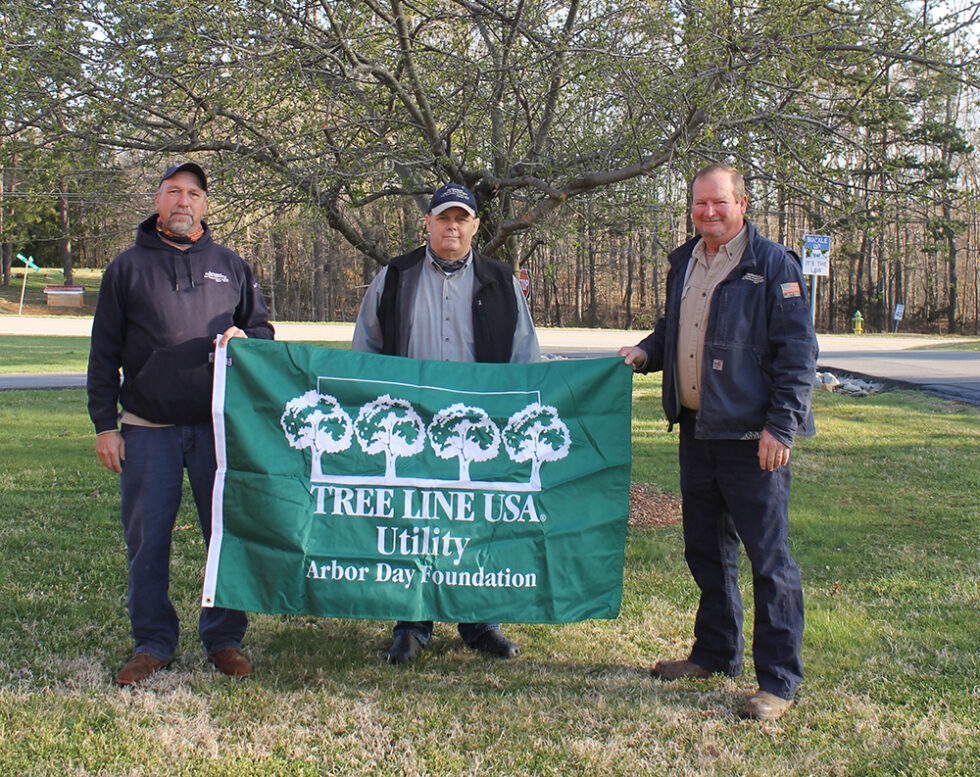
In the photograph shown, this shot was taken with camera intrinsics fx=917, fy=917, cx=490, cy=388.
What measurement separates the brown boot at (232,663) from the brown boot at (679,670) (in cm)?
191

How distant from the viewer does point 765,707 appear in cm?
383

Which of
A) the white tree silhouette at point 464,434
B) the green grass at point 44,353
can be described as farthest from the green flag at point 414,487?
the green grass at point 44,353

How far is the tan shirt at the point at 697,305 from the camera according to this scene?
3.98 m

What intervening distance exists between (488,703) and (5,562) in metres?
3.67

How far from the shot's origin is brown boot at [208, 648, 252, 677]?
421cm

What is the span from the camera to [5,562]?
5.91 m

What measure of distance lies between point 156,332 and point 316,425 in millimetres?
820

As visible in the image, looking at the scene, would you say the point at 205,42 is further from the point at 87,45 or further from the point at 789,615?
the point at 789,615

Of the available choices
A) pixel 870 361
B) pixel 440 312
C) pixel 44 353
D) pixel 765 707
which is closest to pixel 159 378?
pixel 440 312

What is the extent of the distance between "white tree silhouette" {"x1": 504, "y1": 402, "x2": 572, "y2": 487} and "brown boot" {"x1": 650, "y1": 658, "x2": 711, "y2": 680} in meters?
1.05

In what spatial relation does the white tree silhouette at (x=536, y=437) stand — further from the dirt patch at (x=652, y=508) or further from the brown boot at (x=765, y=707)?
the dirt patch at (x=652, y=508)

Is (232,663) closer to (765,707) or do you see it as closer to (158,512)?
(158,512)

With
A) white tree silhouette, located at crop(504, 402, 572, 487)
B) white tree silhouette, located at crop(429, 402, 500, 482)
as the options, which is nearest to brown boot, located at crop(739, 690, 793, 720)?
white tree silhouette, located at crop(504, 402, 572, 487)

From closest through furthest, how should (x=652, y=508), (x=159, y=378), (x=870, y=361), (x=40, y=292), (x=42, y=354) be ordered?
(x=159, y=378) < (x=652, y=508) < (x=870, y=361) < (x=42, y=354) < (x=40, y=292)
